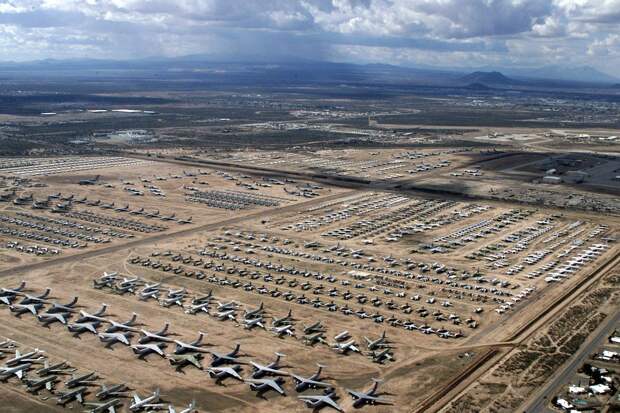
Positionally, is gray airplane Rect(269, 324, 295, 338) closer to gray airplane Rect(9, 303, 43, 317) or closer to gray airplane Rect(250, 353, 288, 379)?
gray airplane Rect(250, 353, 288, 379)

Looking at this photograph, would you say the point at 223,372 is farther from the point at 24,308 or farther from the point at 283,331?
the point at 24,308

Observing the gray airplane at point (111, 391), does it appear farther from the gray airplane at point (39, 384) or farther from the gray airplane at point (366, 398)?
the gray airplane at point (366, 398)

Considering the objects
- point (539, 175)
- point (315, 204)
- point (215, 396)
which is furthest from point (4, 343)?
point (539, 175)

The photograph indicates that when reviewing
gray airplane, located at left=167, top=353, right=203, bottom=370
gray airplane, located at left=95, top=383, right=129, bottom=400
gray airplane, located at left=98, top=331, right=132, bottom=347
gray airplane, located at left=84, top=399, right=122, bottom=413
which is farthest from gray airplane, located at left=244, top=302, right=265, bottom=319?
gray airplane, located at left=84, top=399, right=122, bottom=413

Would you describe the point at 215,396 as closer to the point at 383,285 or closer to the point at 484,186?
the point at 383,285

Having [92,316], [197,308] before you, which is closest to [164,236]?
[197,308]

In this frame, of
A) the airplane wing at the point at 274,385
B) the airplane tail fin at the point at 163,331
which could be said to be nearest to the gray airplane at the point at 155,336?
the airplane tail fin at the point at 163,331

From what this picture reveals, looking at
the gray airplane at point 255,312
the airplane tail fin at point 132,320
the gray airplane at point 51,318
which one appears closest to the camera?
the airplane tail fin at point 132,320
